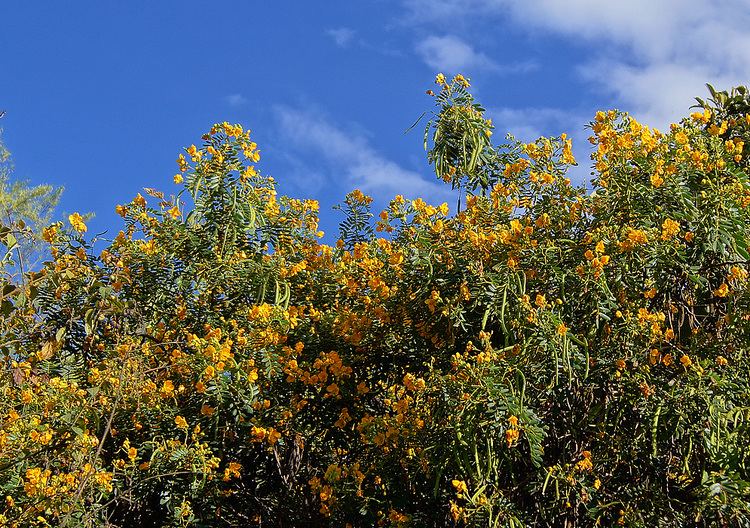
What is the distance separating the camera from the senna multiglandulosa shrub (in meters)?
3.73

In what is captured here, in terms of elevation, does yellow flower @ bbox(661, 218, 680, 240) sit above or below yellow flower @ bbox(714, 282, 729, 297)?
above

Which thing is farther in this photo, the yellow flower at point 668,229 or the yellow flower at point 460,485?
the yellow flower at point 668,229

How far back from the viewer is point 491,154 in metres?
5.26

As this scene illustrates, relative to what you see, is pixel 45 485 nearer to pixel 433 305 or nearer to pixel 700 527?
pixel 433 305

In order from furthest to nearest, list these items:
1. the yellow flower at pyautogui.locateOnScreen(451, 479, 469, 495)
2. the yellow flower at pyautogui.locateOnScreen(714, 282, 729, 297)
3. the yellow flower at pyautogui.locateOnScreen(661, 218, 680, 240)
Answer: the yellow flower at pyautogui.locateOnScreen(714, 282, 729, 297)
the yellow flower at pyautogui.locateOnScreen(661, 218, 680, 240)
the yellow flower at pyautogui.locateOnScreen(451, 479, 469, 495)

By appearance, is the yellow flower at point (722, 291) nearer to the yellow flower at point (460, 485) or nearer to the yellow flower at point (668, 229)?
the yellow flower at point (668, 229)

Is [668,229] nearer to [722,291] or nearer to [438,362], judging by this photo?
[722,291]

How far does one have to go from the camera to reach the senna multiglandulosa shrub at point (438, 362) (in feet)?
12.2

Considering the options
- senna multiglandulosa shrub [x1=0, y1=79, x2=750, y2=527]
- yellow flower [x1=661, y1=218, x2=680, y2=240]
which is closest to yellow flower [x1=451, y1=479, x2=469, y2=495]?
senna multiglandulosa shrub [x1=0, y1=79, x2=750, y2=527]

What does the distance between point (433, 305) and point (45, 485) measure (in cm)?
184

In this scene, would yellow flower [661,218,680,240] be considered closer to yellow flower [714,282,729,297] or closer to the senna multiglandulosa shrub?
the senna multiglandulosa shrub

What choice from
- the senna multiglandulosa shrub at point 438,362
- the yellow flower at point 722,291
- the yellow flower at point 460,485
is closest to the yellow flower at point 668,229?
the senna multiglandulosa shrub at point 438,362

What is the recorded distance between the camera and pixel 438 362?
4.30m

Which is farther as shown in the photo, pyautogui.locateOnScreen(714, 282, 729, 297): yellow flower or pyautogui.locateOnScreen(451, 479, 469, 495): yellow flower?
pyautogui.locateOnScreen(714, 282, 729, 297): yellow flower
